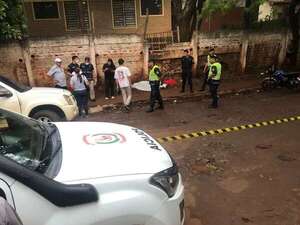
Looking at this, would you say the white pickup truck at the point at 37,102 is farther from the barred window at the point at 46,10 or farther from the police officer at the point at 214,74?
the barred window at the point at 46,10

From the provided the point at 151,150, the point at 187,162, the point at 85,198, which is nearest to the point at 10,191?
the point at 85,198

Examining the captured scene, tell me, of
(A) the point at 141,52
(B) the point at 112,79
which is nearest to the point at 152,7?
(A) the point at 141,52

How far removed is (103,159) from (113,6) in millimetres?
16456

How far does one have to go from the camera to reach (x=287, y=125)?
9.16 meters

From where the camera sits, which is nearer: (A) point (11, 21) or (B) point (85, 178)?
(B) point (85, 178)

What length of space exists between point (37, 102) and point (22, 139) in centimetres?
517

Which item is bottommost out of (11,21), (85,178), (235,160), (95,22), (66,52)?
(235,160)

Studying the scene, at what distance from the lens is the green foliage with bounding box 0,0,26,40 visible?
455 inches

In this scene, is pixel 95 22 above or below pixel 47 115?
above

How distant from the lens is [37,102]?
8508 mm

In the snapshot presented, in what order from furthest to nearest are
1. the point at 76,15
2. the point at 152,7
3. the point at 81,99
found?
the point at 152,7
the point at 76,15
the point at 81,99

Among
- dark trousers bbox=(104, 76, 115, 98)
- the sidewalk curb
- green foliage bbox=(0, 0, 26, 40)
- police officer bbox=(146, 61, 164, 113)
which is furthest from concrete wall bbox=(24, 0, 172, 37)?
police officer bbox=(146, 61, 164, 113)

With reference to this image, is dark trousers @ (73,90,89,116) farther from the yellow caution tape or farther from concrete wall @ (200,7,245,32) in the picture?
concrete wall @ (200,7,245,32)

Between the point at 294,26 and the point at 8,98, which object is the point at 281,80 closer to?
the point at 294,26
